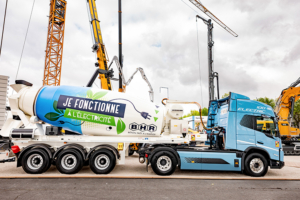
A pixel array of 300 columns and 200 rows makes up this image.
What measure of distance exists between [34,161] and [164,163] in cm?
491

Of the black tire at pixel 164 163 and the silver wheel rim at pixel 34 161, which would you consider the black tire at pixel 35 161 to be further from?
the black tire at pixel 164 163

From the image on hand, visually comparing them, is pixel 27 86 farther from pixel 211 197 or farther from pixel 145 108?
pixel 211 197

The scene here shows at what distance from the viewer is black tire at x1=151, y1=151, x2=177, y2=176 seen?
773 centimetres

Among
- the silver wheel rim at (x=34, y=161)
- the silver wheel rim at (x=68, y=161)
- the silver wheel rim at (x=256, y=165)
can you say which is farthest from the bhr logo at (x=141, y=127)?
the silver wheel rim at (x=256, y=165)

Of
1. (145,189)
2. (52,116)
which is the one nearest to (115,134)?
(52,116)

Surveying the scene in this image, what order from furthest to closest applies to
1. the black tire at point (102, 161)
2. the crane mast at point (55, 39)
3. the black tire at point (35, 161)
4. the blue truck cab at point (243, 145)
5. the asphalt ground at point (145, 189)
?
the crane mast at point (55, 39), the blue truck cab at point (243, 145), the black tire at point (102, 161), the black tire at point (35, 161), the asphalt ground at point (145, 189)

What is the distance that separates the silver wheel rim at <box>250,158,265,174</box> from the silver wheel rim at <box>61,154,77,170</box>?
6778 mm

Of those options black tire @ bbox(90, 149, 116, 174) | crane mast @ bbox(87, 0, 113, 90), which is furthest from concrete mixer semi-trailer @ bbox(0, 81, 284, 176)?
crane mast @ bbox(87, 0, 113, 90)

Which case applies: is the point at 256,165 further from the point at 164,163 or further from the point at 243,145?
the point at 164,163

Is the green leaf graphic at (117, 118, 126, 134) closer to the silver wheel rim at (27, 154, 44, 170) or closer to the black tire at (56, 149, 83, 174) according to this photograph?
the black tire at (56, 149, 83, 174)

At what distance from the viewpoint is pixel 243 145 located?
26.2 feet

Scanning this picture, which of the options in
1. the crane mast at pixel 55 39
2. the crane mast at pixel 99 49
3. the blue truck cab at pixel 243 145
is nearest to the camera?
the blue truck cab at pixel 243 145

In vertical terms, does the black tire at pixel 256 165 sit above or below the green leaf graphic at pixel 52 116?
below

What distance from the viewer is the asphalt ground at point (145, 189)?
18.0 ft
